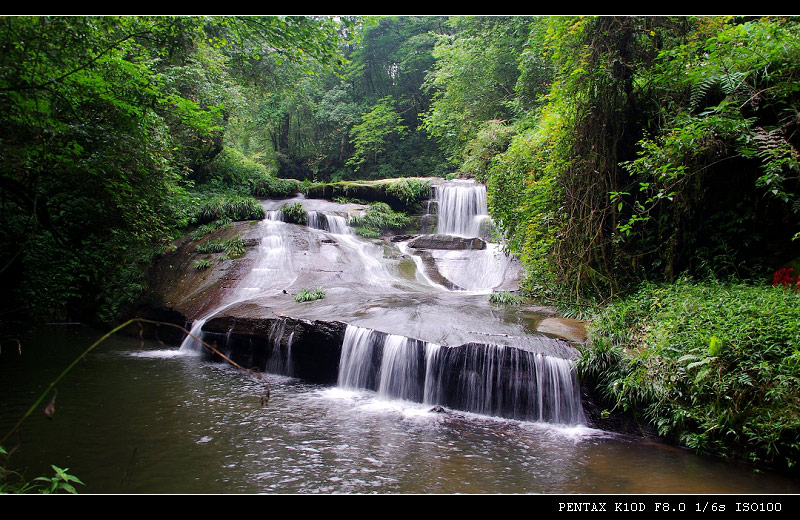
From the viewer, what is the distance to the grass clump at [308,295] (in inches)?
413

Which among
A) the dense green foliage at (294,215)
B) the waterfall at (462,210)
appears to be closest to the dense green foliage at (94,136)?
the dense green foliage at (294,215)

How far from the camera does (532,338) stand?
23.0ft

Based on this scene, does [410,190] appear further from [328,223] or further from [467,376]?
[467,376]

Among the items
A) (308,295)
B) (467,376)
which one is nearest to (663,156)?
(467,376)

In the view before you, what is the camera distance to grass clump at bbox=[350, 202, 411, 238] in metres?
16.7

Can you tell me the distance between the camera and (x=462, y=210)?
1703 centimetres

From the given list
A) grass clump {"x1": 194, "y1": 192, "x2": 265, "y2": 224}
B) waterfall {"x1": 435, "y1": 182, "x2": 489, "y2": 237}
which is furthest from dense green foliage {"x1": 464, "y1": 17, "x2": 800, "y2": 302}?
grass clump {"x1": 194, "y1": 192, "x2": 265, "y2": 224}

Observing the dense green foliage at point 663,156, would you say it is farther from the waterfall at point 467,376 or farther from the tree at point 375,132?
the tree at point 375,132

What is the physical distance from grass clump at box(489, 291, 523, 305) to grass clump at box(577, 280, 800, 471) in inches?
121

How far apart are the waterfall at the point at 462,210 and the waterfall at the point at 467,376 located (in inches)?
374

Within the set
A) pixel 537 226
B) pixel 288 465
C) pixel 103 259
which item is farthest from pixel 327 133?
pixel 288 465

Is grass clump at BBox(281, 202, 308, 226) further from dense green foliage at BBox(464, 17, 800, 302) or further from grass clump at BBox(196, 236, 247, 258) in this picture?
dense green foliage at BBox(464, 17, 800, 302)

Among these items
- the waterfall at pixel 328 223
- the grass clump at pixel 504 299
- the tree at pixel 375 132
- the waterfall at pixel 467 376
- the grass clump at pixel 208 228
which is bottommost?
the waterfall at pixel 467 376

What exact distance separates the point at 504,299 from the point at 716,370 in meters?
5.06
